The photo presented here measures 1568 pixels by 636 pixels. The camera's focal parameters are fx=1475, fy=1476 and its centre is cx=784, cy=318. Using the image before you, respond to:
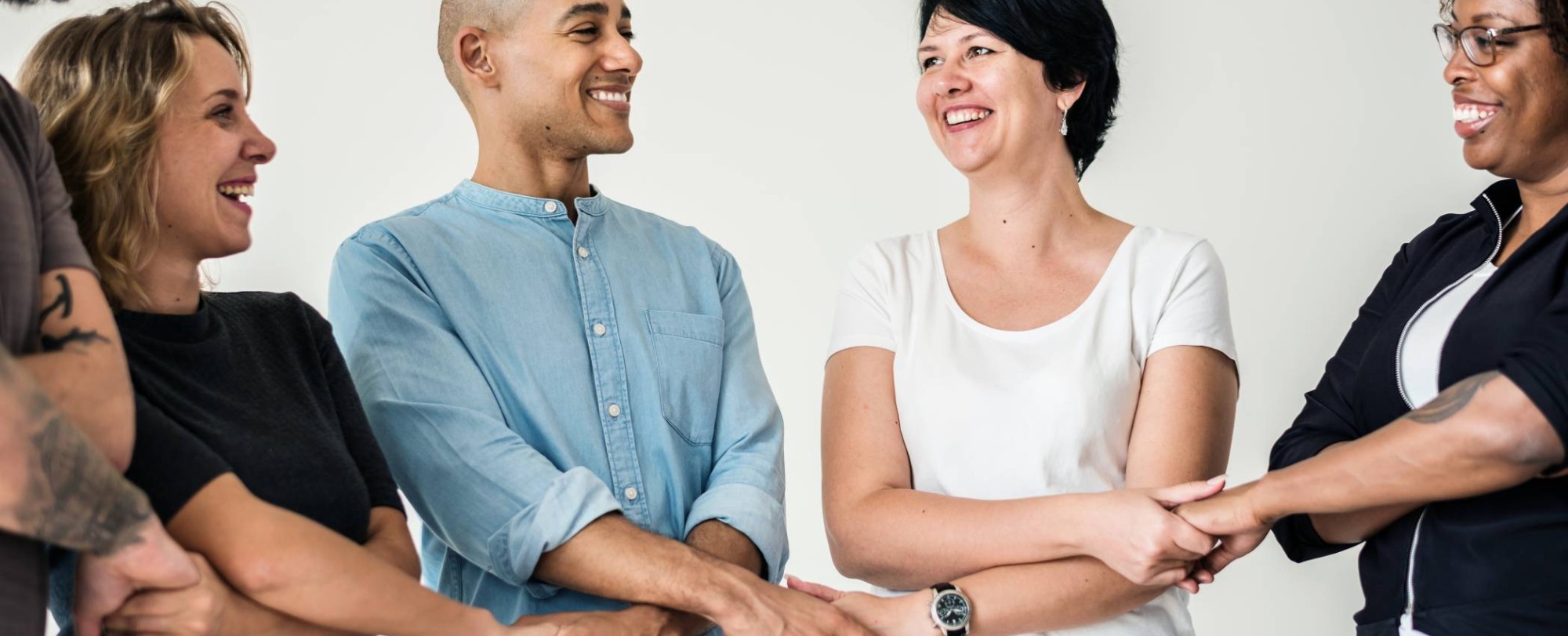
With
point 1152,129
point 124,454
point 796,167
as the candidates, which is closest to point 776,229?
point 796,167

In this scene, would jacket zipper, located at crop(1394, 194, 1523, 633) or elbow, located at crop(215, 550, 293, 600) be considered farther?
jacket zipper, located at crop(1394, 194, 1523, 633)

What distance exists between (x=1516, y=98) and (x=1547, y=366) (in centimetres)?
44

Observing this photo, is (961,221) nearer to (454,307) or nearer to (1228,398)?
(1228,398)

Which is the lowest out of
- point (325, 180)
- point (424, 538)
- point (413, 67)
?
point (424, 538)

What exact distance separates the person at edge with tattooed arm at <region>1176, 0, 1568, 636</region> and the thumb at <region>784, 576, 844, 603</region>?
1.85ft

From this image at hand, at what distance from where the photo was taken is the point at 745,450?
2.45 metres

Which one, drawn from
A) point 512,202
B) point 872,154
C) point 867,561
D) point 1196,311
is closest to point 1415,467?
point 1196,311

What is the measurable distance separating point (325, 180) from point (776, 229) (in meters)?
1.24

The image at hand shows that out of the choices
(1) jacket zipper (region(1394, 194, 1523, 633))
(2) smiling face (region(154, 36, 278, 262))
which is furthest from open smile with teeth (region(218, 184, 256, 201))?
(1) jacket zipper (region(1394, 194, 1523, 633))

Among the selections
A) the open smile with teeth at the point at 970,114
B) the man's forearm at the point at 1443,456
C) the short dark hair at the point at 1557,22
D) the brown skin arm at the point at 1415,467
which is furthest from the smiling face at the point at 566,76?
the short dark hair at the point at 1557,22

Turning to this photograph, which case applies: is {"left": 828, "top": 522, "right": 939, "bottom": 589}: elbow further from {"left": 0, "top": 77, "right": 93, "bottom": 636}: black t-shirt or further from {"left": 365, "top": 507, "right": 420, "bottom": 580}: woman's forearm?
{"left": 0, "top": 77, "right": 93, "bottom": 636}: black t-shirt

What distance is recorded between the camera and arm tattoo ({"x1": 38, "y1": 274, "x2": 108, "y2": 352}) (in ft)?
5.31

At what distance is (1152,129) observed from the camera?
3.91 m

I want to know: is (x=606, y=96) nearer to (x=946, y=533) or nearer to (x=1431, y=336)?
(x=946, y=533)
